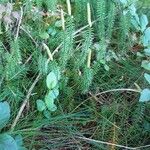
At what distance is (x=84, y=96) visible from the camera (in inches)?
65.2

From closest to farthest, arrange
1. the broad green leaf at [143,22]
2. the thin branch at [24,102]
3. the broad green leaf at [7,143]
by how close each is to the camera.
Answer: the broad green leaf at [7,143], the thin branch at [24,102], the broad green leaf at [143,22]

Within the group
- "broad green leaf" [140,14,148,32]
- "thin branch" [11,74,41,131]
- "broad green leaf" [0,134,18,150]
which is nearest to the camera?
"broad green leaf" [0,134,18,150]

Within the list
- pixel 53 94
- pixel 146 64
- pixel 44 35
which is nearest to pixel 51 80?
pixel 53 94

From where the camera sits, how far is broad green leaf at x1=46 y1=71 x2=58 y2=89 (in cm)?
154

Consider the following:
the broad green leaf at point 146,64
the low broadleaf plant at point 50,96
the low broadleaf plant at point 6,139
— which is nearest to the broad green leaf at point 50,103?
the low broadleaf plant at point 50,96

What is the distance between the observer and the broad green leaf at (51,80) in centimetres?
154

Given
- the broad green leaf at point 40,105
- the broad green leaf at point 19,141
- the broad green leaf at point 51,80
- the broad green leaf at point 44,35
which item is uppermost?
the broad green leaf at point 44,35

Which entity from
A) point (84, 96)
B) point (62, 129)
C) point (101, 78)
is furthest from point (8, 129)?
point (101, 78)

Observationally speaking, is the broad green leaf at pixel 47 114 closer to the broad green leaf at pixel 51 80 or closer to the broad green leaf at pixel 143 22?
the broad green leaf at pixel 51 80

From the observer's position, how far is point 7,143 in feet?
4.32

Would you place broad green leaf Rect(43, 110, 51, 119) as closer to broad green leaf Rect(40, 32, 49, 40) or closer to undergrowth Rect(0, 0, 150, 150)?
undergrowth Rect(0, 0, 150, 150)

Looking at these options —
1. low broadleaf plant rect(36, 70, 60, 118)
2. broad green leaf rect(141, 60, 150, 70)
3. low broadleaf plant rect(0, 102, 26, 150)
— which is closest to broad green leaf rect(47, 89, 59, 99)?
low broadleaf plant rect(36, 70, 60, 118)

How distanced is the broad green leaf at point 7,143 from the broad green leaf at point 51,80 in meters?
0.30

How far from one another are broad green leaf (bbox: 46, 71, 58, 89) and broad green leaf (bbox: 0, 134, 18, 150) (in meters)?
0.30
